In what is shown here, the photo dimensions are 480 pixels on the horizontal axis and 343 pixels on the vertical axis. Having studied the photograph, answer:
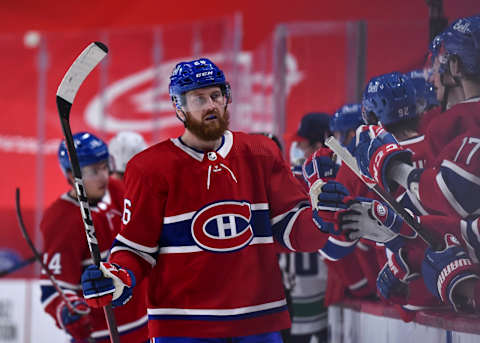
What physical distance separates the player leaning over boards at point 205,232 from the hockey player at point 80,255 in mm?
848

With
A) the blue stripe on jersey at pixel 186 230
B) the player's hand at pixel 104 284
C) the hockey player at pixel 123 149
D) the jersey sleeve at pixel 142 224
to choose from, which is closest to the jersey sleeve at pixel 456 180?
the blue stripe on jersey at pixel 186 230

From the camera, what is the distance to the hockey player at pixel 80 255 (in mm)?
2957

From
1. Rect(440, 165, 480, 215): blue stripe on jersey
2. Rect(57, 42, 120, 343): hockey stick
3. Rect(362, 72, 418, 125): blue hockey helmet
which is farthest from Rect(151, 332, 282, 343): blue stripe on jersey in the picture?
Rect(362, 72, 418, 125): blue hockey helmet

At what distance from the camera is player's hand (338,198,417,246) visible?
7.43 feet

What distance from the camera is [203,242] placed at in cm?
212

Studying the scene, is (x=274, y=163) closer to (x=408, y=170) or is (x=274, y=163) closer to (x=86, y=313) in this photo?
(x=408, y=170)

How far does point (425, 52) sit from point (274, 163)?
627mm

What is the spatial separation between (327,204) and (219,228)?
31 cm

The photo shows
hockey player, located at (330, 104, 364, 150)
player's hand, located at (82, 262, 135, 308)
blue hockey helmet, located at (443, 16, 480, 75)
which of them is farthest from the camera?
hockey player, located at (330, 104, 364, 150)

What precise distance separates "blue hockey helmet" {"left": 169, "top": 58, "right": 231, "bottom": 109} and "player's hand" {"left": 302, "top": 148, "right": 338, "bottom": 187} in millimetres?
346

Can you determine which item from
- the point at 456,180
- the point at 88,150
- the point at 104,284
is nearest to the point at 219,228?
the point at 104,284

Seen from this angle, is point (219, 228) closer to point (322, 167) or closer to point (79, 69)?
point (322, 167)

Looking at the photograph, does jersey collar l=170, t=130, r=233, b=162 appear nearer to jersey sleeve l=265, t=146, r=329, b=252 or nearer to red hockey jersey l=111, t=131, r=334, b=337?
red hockey jersey l=111, t=131, r=334, b=337

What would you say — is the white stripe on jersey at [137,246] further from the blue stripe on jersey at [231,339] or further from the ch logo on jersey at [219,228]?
the blue stripe on jersey at [231,339]
